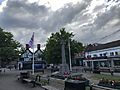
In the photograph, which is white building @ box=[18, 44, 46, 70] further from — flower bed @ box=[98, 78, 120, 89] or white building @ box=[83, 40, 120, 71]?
flower bed @ box=[98, 78, 120, 89]

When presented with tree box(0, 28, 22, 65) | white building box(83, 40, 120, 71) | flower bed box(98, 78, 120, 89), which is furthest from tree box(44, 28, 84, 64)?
flower bed box(98, 78, 120, 89)

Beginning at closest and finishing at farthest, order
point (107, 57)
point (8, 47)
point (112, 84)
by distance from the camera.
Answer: point (112, 84)
point (8, 47)
point (107, 57)

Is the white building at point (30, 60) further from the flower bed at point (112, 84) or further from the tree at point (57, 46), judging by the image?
the flower bed at point (112, 84)

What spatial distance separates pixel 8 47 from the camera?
59594mm

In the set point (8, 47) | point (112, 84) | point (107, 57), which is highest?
point (8, 47)

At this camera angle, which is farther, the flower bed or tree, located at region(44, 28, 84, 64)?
tree, located at region(44, 28, 84, 64)

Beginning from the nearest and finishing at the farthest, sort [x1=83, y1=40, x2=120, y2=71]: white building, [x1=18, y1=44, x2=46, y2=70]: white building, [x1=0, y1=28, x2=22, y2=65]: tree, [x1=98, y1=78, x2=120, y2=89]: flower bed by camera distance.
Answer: [x1=98, y1=78, x2=120, y2=89]: flower bed
[x1=0, y1=28, x2=22, y2=65]: tree
[x1=83, y1=40, x2=120, y2=71]: white building
[x1=18, y1=44, x2=46, y2=70]: white building

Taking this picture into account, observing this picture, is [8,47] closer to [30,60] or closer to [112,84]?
[30,60]

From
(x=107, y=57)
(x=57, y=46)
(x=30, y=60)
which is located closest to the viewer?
(x=57, y=46)

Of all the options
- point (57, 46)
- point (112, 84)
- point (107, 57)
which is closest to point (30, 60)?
point (57, 46)

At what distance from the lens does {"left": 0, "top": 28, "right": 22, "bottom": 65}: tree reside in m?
57.7

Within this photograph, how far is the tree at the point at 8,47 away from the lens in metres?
57.7

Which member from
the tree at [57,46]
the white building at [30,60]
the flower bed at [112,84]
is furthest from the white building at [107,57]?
the flower bed at [112,84]

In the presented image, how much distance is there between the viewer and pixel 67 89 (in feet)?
56.0
